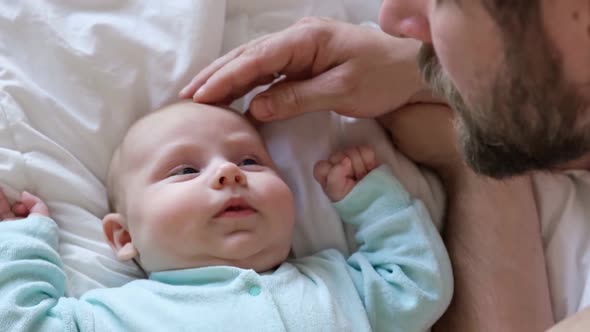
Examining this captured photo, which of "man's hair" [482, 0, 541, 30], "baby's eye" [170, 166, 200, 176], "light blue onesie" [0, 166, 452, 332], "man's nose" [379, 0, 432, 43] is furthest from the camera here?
"baby's eye" [170, 166, 200, 176]

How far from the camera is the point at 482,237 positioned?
47.8 inches

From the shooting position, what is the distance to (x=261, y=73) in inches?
46.0

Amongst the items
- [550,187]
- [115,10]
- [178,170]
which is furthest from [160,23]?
[550,187]

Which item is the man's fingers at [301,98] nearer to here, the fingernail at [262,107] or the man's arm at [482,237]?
the fingernail at [262,107]

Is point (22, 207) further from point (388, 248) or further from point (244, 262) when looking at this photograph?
point (388, 248)

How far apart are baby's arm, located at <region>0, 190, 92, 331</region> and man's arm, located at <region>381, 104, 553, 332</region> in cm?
61

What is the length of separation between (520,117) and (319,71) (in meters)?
0.41

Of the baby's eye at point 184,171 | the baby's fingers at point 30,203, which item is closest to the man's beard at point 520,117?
the baby's eye at point 184,171

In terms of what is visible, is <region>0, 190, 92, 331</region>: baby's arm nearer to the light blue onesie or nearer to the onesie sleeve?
the light blue onesie

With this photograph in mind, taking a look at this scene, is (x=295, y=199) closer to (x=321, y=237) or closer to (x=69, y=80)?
(x=321, y=237)

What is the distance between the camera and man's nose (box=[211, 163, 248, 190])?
3.56 ft

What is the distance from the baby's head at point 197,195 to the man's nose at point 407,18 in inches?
12.5

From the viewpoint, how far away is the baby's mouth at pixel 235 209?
1096mm

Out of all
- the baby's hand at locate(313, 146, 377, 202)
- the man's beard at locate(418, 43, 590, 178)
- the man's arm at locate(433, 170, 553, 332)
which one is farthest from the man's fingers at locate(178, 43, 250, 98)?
the man's arm at locate(433, 170, 553, 332)
